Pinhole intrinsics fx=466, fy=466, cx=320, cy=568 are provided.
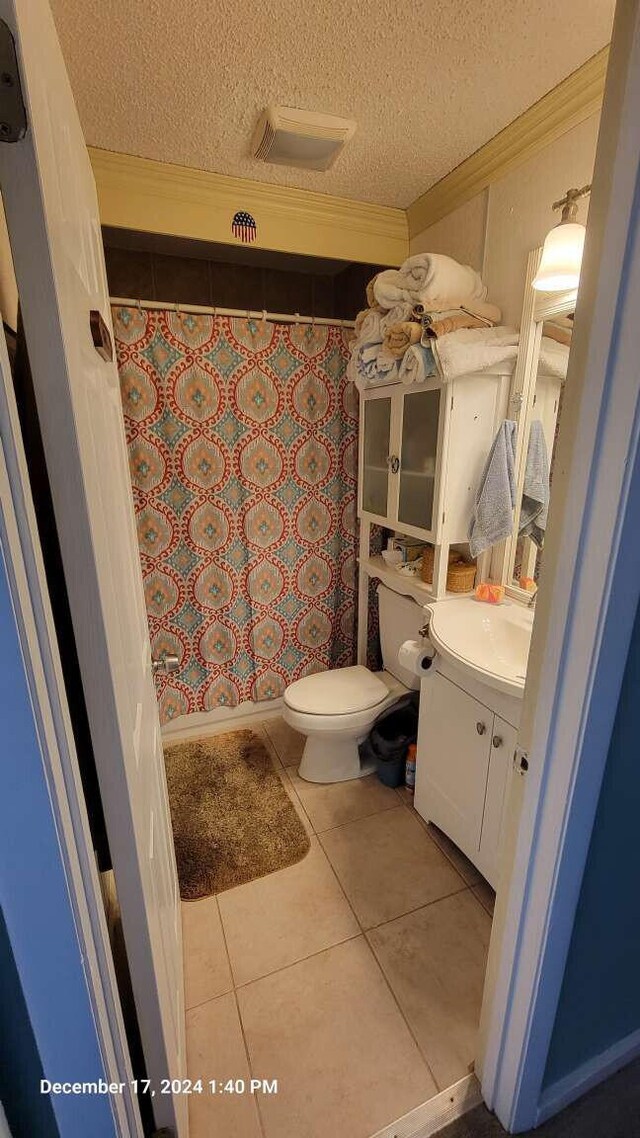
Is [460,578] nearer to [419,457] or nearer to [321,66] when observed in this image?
[419,457]

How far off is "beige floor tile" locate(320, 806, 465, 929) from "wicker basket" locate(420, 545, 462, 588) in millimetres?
915

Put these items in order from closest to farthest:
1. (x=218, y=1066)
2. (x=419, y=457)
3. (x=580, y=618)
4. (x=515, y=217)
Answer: (x=580, y=618)
(x=218, y=1066)
(x=515, y=217)
(x=419, y=457)

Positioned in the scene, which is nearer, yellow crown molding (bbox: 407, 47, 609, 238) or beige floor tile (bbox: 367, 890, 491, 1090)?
beige floor tile (bbox: 367, 890, 491, 1090)

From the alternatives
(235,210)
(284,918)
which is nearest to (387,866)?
(284,918)

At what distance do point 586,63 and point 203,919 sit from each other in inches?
104

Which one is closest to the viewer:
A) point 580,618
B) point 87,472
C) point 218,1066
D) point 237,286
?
point 87,472

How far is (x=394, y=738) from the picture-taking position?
1956 millimetres

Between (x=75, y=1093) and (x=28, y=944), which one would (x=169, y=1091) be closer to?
(x=75, y=1093)

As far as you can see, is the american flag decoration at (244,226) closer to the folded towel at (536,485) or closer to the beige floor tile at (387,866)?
the folded towel at (536,485)

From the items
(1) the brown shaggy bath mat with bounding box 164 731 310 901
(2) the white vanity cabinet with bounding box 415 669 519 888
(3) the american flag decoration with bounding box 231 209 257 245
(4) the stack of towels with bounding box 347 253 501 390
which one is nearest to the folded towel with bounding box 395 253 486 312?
(4) the stack of towels with bounding box 347 253 501 390

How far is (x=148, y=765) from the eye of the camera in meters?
0.91

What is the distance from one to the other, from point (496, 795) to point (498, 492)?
0.95m

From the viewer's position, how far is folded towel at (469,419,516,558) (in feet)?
5.16

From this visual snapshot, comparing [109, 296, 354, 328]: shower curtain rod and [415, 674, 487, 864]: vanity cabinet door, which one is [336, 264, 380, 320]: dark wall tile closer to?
[109, 296, 354, 328]: shower curtain rod
